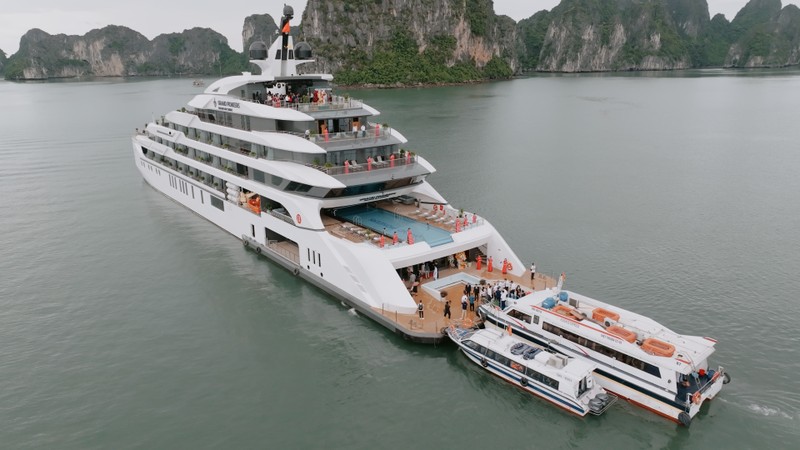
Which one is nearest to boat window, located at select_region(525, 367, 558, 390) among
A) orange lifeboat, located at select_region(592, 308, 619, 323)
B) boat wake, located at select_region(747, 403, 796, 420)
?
orange lifeboat, located at select_region(592, 308, 619, 323)

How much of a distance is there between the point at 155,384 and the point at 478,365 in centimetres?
1186

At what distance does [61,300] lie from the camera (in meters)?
25.5

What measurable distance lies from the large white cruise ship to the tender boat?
3774 millimetres

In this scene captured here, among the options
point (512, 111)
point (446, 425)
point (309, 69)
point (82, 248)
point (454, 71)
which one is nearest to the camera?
point (446, 425)

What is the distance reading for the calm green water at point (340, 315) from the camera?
54.4 feet

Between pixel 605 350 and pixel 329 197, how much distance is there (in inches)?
582

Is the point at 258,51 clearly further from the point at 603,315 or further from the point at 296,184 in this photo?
the point at 603,315

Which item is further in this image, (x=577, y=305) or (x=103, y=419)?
(x=577, y=305)

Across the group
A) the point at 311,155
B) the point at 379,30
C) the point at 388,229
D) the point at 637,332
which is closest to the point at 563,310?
the point at 637,332

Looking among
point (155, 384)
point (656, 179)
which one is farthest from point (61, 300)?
point (656, 179)

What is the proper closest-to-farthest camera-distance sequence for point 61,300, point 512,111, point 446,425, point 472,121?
1. point 446,425
2. point 61,300
3. point 472,121
4. point 512,111

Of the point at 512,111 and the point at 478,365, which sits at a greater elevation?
the point at 512,111

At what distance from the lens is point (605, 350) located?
57.6 ft

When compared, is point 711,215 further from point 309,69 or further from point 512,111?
point 309,69
